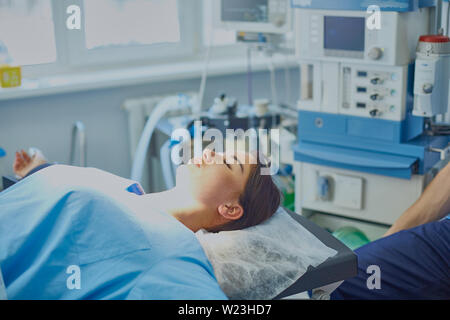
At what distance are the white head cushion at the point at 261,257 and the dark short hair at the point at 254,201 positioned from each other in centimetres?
2

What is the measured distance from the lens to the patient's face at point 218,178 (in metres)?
1.26

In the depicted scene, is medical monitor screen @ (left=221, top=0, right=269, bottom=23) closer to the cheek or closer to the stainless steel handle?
the stainless steel handle

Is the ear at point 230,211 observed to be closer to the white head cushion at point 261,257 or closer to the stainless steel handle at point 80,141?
the white head cushion at point 261,257

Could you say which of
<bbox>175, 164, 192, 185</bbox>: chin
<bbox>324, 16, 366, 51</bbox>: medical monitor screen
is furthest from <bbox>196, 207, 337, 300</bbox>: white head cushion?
<bbox>324, 16, 366, 51</bbox>: medical monitor screen

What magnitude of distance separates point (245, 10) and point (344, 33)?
53 centimetres

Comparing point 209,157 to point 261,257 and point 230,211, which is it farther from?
point 261,257

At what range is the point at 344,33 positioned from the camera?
1932 millimetres

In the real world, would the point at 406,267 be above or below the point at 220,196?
below

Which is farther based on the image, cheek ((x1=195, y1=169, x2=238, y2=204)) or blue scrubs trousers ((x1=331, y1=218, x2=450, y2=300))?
blue scrubs trousers ((x1=331, y1=218, x2=450, y2=300))

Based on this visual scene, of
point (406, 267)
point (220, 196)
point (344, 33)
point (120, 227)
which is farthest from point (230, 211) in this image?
point (344, 33)

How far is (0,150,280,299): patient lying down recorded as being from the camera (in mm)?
1038

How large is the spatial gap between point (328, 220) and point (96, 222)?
1.30 metres

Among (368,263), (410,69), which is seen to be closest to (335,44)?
(410,69)

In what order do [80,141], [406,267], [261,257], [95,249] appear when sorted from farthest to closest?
[80,141], [406,267], [261,257], [95,249]
